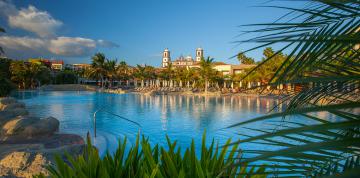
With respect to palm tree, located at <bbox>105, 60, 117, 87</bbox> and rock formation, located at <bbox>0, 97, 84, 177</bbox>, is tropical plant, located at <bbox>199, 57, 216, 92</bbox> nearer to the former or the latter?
palm tree, located at <bbox>105, 60, 117, 87</bbox>

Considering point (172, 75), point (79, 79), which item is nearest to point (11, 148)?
point (172, 75)

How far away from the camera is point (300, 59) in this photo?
651mm

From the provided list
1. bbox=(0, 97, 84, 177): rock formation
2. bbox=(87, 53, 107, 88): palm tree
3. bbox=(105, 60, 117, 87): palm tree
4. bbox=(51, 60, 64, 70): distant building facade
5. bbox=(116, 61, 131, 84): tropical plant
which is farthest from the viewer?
bbox=(51, 60, 64, 70): distant building facade

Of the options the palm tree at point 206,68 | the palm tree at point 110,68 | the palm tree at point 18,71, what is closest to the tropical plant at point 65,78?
the palm tree at point 110,68

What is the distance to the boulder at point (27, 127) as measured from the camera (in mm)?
9852

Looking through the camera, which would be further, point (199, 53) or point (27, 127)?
point (199, 53)

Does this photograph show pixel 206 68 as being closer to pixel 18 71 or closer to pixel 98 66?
pixel 98 66

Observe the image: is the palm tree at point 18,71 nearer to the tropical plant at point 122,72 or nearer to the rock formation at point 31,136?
the tropical plant at point 122,72

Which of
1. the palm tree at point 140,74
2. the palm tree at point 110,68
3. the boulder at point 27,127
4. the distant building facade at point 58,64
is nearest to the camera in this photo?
the boulder at point 27,127

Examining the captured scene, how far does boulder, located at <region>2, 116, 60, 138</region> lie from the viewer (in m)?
9.85

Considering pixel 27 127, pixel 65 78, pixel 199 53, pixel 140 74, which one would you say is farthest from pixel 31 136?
pixel 199 53

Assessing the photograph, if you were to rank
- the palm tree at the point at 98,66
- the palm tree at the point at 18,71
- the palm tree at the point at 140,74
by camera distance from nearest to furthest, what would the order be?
the palm tree at the point at 18,71 < the palm tree at the point at 98,66 < the palm tree at the point at 140,74

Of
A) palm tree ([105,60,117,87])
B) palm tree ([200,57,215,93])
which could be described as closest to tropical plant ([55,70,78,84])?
palm tree ([105,60,117,87])

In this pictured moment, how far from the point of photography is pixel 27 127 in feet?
32.9
